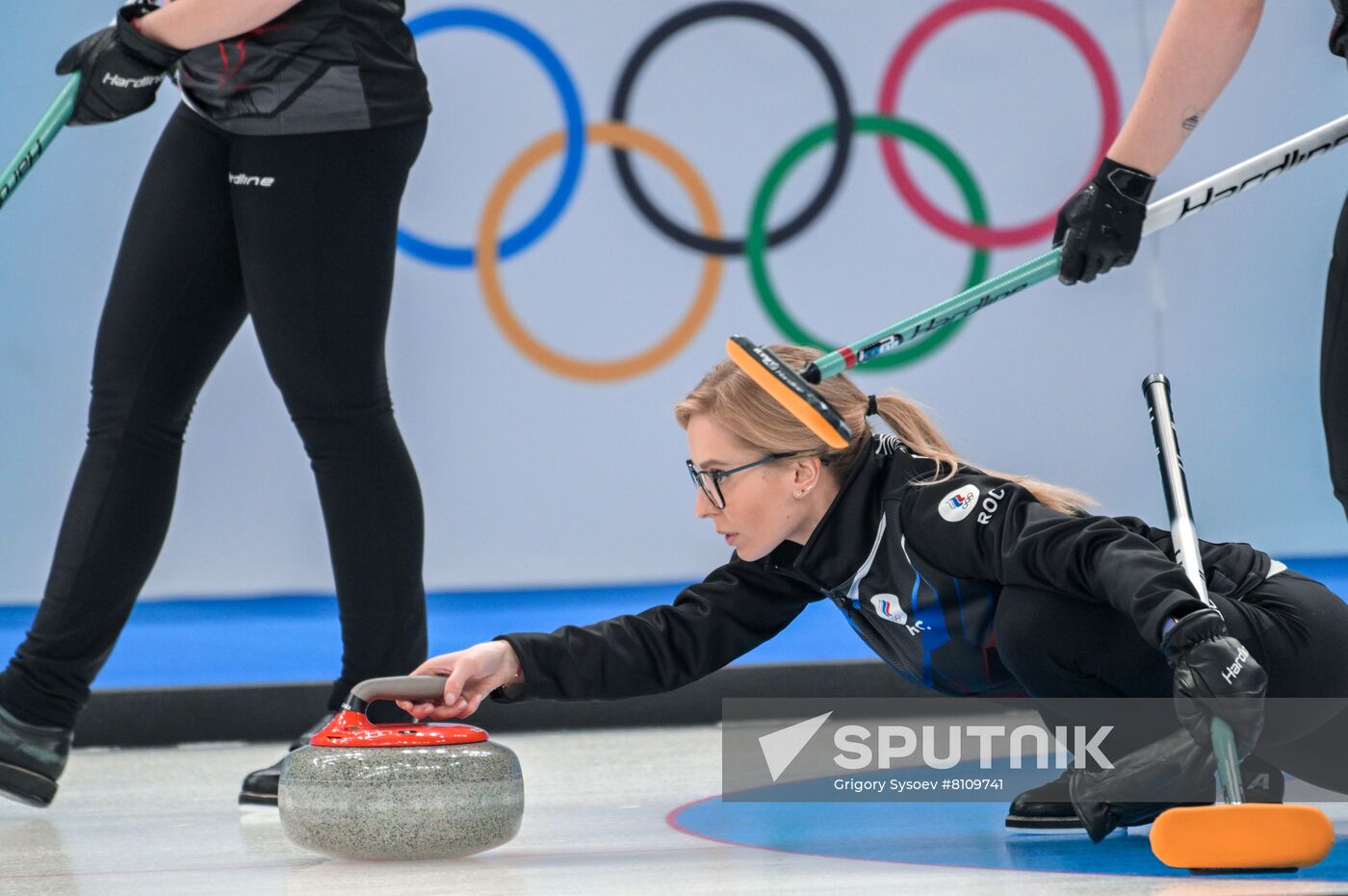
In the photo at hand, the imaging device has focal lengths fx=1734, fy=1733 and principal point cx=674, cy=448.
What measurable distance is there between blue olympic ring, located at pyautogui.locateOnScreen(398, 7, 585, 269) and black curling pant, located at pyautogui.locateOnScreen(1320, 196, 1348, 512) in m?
2.40

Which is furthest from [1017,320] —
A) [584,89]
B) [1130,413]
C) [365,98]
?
[365,98]

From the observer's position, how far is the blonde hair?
2.05 metres

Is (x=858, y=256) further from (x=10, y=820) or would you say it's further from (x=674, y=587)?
(x=10, y=820)

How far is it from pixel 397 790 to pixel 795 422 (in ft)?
2.10

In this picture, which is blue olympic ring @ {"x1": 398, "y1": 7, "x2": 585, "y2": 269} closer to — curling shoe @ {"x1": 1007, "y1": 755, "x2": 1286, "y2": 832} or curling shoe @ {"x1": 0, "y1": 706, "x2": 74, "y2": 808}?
curling shoe @ {"x1": 0, "y1": 706, "x2": 74, "y2": 808}

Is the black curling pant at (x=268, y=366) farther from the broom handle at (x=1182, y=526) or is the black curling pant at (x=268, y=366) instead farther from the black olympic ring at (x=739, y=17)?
the black olympic ring at (x=739, y=17)

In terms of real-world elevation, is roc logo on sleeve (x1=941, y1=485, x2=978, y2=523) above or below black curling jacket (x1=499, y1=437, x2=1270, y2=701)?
above

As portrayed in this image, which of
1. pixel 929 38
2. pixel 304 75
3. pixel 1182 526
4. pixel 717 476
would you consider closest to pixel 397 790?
pixel 717 476

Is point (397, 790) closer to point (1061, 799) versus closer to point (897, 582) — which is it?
point (897, 582)

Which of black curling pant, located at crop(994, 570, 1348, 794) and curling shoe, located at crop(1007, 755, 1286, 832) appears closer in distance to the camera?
black curling pant, located at crop(994, 570, 1348, 794)

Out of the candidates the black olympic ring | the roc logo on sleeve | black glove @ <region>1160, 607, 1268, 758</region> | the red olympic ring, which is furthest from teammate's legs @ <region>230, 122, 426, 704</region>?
the red olympic ring

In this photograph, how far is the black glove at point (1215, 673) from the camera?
164cm

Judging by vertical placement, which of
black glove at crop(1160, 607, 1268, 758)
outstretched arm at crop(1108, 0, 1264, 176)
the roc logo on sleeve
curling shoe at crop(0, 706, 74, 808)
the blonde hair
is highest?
outstretched arm at crop(1108, 0, 1264, 176)

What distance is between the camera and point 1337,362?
1.84m
